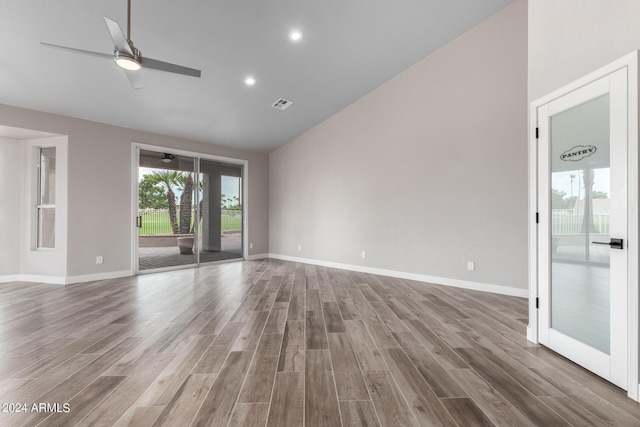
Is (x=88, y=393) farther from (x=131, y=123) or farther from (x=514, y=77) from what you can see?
(x=514, y=77)

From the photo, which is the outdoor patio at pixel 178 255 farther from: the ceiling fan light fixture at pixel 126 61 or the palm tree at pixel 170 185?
the ceiling fan light fixture at pixel 126 61

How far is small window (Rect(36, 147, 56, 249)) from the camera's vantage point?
4898mm

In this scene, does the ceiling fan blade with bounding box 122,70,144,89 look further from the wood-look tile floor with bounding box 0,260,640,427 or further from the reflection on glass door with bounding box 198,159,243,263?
the reflection on glass door with bounding box 198,159,243,263

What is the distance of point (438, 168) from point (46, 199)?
6928 mm

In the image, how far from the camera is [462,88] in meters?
4.35

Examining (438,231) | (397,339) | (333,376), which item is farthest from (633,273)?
(438,231)

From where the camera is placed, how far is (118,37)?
220 cm

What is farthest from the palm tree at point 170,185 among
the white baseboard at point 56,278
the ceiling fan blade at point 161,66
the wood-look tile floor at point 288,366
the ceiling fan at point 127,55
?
the ceiling fan blade at point 161,66

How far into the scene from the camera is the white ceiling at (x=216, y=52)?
10.1 ft

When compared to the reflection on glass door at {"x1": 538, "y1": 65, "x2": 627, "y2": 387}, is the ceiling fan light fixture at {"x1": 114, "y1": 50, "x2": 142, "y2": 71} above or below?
above

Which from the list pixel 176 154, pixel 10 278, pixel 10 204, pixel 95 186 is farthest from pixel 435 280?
pixel 10 204

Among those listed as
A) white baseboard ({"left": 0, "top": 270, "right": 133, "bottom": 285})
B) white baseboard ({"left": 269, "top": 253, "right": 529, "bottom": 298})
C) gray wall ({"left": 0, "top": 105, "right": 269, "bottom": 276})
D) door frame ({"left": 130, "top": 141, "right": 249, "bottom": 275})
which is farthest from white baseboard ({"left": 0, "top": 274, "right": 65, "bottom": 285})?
white baseboard ({"left": 269, "top": 253, "right": 529, "bottom": 298})

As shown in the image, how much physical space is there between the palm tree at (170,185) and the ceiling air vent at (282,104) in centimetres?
265

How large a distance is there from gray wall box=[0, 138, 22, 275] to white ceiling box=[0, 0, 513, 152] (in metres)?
1.13
